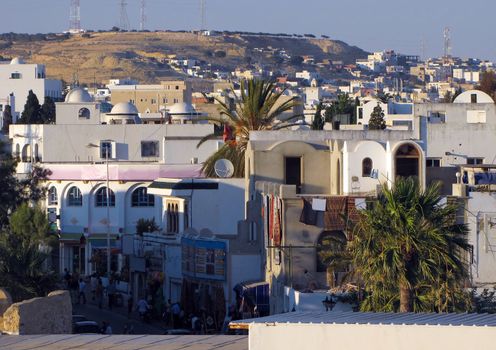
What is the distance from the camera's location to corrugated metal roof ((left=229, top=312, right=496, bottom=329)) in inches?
696

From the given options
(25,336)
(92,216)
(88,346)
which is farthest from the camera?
(92,216)

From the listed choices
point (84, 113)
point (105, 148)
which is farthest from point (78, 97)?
point (105, 148)

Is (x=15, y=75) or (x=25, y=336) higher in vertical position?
(x=15, y=75)

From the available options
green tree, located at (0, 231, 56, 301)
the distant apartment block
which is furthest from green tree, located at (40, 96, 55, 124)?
green tree, located at (0, 231, 56, 301)

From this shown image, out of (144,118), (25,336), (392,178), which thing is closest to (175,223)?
(392,178)

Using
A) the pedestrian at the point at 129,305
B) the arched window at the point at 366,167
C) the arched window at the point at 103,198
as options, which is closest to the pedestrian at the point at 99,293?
the pedestrian at the point at 129,305

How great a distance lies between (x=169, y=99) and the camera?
137750 millimetres

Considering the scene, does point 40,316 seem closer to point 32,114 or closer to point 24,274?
point 24,274

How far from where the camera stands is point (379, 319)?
18391mm

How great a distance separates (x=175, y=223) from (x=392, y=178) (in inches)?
410

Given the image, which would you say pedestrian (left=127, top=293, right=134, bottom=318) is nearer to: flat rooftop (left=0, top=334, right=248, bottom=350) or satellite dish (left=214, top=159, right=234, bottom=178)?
satellite dish (left=214, top=159, right=234, bottom=178)

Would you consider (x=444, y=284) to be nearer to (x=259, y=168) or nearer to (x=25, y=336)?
(x=25, y=336)

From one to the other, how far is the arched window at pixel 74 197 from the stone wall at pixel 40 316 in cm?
3299

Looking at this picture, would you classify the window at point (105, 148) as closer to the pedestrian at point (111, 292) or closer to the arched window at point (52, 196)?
the arched window at point (52, 196)
